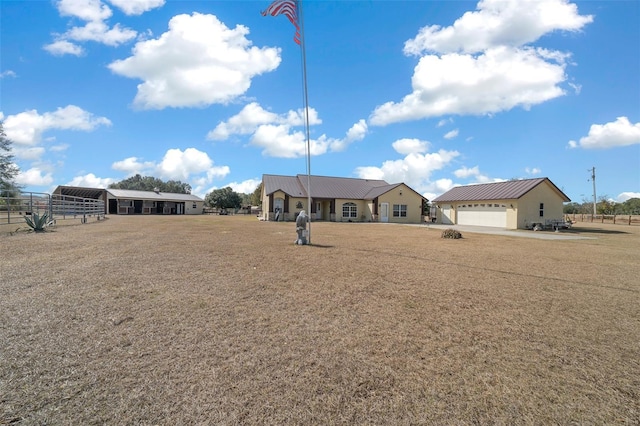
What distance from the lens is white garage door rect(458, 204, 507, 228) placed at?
93.5 ft

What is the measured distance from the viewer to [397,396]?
290 centimetres

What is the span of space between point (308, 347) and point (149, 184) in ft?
348

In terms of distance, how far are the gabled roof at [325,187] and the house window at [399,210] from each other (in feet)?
8.07

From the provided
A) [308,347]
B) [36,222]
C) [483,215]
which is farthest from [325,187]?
[308,347]

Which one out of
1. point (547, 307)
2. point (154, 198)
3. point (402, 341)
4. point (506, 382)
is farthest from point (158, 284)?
point (154, 198)

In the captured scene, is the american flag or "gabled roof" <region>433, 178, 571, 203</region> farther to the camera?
"gabled roof" <region>433, 178, 571, 203</region>

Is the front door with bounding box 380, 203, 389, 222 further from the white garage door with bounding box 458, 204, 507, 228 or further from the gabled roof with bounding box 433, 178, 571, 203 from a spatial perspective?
the white garage door with bounding box 458, 204, 507, 228

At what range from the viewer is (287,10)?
38.0 ft

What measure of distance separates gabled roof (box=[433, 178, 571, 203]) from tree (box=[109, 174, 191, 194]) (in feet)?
270

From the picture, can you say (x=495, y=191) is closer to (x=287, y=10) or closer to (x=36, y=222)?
(x=287, y=10)

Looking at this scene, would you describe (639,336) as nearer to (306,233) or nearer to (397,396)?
(397,396)

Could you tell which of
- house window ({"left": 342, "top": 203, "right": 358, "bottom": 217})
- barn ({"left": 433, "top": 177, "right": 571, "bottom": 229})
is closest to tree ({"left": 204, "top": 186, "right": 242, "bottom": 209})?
house window ({"left": 342, "top": 203, "right": 358, "bottom": 217})

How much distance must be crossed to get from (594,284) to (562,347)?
15.1 ft

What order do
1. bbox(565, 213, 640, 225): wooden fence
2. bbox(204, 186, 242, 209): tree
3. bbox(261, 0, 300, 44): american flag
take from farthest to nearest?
bbox(204, 186, 242, 209): tree → bbox(565, 213, 640, 225): wooden fence → bbox(261, 0, 300, 44): american flag
